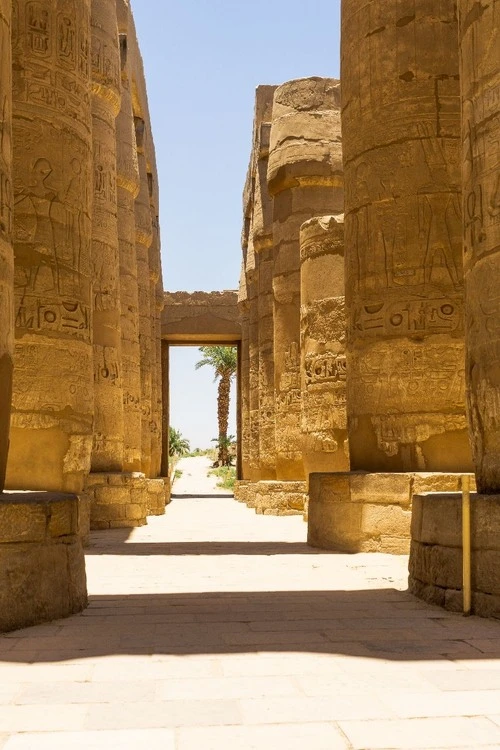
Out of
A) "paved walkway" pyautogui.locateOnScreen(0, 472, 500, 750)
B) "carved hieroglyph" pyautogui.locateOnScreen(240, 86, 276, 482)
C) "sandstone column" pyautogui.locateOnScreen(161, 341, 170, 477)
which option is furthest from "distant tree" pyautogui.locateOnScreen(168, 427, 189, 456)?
"paved walkway" pyautogui.locateOnScreen(0, 472, 500, 750)

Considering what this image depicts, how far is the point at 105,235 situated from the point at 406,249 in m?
4.75

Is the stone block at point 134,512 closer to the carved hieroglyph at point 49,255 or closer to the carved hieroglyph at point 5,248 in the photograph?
the carved hieroglyph at point 49,255

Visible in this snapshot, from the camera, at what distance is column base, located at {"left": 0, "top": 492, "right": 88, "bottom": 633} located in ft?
13.7

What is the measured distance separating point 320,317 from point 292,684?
869 centimetres

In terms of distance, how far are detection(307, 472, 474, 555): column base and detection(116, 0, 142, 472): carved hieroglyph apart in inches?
261

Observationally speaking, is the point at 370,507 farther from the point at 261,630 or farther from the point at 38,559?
the point at 38,559

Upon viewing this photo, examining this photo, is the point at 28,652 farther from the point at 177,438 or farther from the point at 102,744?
the point at 177,438

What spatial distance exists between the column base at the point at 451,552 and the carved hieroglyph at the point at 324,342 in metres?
6.33

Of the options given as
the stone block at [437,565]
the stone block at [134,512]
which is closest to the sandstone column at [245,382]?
the stone block at [134,512]

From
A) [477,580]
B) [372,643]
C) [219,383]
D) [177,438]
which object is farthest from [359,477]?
[177,438]

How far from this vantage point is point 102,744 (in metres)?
2.52

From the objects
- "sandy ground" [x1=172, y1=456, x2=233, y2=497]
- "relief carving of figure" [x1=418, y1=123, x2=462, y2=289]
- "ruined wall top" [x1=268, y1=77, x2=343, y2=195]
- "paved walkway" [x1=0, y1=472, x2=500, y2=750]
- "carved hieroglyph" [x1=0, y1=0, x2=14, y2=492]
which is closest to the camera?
"paved walkway" [x1=0, y1=472, x2=500, y2=750]

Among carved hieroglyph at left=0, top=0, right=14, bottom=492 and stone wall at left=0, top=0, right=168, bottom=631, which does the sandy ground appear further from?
carved hieroglyph at left=0, top=0, right=14, bottom=492

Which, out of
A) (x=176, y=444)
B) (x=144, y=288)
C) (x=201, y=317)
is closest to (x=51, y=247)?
(x=144, y=288)
